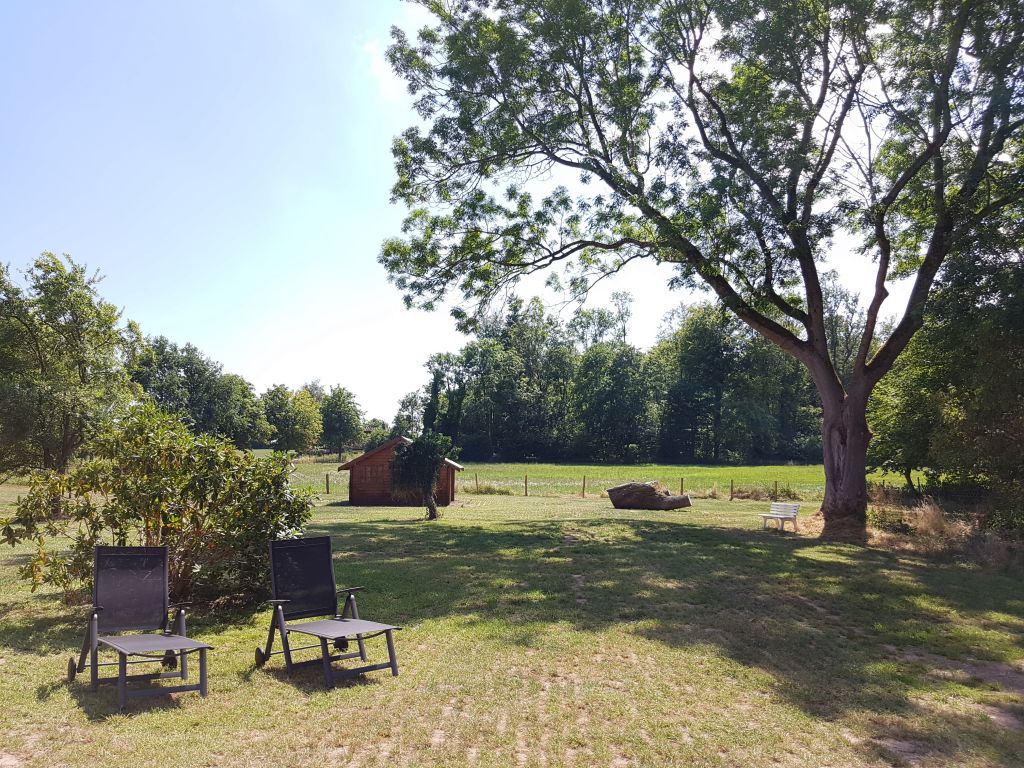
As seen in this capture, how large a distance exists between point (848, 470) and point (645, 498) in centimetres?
953

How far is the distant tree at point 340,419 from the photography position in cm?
9438

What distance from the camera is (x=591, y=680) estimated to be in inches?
223

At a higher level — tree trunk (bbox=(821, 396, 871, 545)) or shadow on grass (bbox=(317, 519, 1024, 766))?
tree trunk (bbox=(821, 396, 871, 545))

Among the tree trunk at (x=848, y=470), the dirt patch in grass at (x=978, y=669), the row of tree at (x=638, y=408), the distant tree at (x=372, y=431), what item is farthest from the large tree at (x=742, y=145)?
the distant tree at (x=372, y=431)

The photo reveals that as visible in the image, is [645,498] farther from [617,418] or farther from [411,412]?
[411,412]

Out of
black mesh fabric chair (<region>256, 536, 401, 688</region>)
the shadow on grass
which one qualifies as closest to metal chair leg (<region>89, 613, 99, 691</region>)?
black mesh fabric chair (<region>256, 536, 401, 688</region>)

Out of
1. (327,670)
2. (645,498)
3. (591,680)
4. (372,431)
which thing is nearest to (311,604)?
(327,670)

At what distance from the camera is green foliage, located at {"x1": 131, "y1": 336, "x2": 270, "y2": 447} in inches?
2916

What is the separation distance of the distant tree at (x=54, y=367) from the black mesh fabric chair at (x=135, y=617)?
55.1 ft

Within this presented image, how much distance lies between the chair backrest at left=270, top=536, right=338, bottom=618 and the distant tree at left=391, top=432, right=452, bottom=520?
47.9ft

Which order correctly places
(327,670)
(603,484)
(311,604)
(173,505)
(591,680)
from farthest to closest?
(603,484), (173,505), (311,604), (591,680), (327,670)

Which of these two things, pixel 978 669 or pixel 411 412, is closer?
pixel 978 669

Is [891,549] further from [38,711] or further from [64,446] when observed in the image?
[64,446]

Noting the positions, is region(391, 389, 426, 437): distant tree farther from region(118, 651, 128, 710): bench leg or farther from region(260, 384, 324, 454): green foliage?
region(118, 651, 128, 710): bench leg
